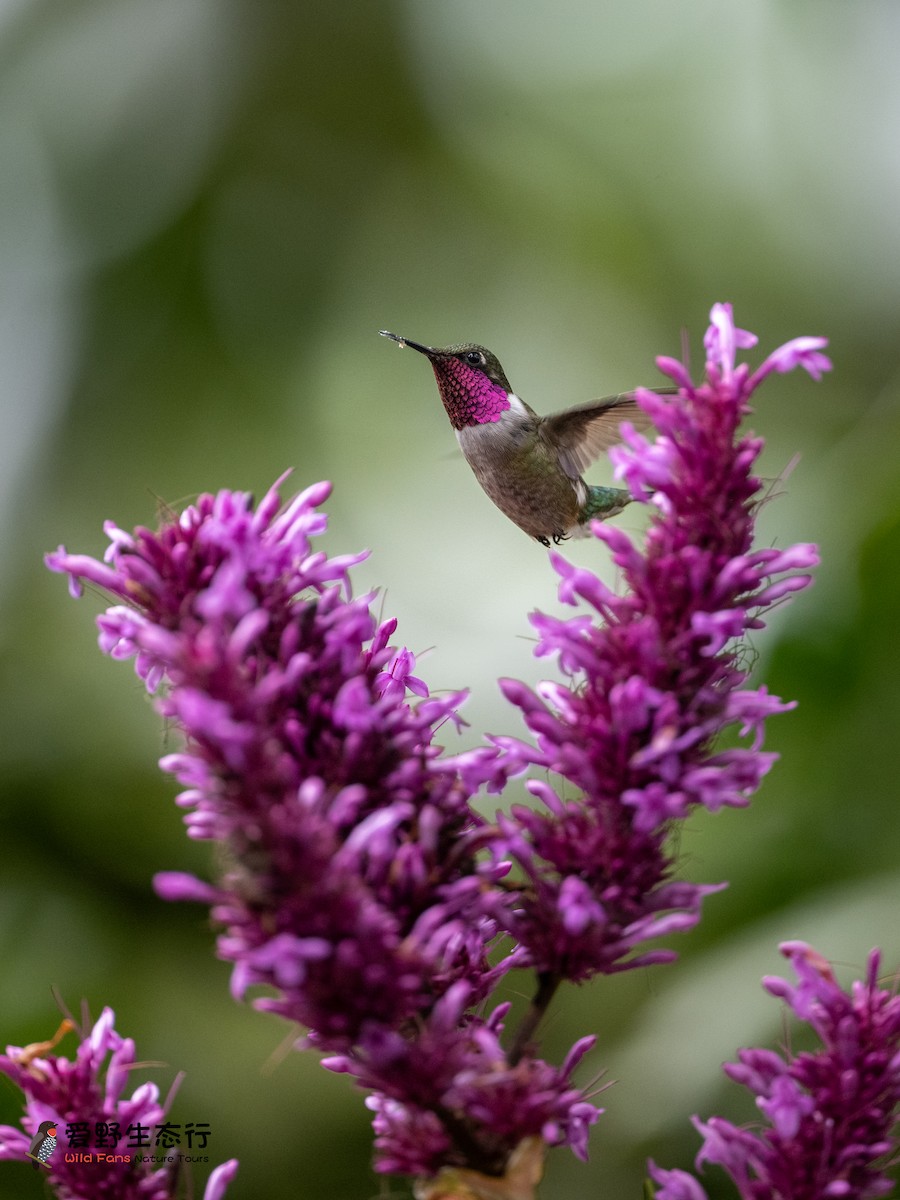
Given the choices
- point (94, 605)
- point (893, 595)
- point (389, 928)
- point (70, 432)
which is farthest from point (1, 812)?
point (389, 928)

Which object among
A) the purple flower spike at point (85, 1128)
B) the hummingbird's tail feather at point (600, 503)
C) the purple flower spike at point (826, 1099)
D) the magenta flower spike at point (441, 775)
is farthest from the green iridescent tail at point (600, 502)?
the purple flower spike at point (85, 1128)

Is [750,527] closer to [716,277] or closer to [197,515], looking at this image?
[197,515]

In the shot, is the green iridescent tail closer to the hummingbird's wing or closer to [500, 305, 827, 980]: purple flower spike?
the hummingbird's wing

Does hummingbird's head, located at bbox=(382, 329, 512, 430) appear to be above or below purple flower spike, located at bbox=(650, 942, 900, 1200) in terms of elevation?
above

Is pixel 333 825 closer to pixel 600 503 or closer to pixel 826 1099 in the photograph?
pixel 826 1099

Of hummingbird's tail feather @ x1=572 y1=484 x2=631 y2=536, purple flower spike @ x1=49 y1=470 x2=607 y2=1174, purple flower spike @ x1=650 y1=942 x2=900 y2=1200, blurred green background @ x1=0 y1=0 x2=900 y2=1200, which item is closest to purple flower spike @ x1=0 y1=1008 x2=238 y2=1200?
purple flower spike @ x1=49 y1=470 x2=607 y2=1174

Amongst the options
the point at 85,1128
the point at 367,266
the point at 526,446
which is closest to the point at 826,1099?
the point at 85,1128
